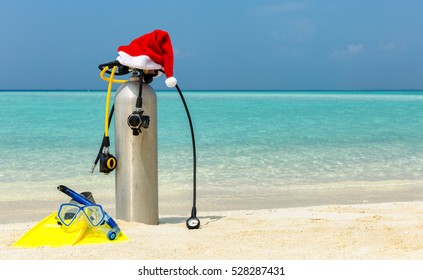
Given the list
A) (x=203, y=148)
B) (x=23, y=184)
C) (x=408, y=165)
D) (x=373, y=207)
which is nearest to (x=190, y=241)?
(x=373, y=207)

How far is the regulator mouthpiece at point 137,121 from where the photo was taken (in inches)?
125

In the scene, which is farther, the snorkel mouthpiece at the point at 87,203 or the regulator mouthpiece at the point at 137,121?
the regulator mouthpiece at the point at 137,121

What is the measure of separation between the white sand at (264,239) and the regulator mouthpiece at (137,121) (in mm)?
537

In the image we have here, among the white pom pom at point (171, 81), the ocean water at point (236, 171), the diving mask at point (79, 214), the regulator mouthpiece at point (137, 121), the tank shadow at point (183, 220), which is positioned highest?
the white pom pom at point (171, 81)

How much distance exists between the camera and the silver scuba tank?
3295mm

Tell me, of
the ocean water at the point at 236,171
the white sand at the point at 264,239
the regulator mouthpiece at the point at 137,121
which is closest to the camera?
the white sand at the point at 264,239

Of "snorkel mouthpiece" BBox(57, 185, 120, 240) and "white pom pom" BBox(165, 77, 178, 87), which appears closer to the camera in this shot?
"snorkel mouthpiece" BBox(57, 185, 120, 240)

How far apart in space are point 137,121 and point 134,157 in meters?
0.23

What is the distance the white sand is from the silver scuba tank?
0.11 metres

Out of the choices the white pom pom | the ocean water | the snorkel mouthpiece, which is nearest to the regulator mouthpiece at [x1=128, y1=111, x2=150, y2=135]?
the white pom pom

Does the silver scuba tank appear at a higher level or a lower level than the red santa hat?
lower

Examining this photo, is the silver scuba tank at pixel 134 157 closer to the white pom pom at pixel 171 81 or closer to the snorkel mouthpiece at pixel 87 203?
the white pom pom at pixel 171 81

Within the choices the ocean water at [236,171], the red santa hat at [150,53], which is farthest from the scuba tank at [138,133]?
the ocean water at [236,171]

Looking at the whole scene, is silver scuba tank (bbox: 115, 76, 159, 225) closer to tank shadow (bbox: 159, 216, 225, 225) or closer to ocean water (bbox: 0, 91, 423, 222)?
tank shadow (bbox: 159, 216, 225, 225)
